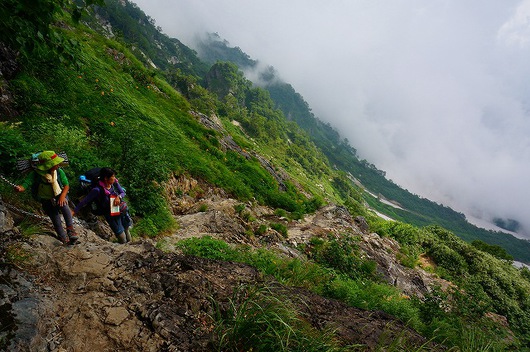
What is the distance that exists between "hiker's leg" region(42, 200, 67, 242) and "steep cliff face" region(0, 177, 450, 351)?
21cm

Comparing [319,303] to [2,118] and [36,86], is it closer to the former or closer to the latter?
[2,118]

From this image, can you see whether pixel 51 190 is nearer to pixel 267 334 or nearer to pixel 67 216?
pixel 67 216

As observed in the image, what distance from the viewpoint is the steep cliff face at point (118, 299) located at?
3.29 metres

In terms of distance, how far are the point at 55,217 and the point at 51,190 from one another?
51 cm

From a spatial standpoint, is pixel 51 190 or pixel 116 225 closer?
pixel 51 190

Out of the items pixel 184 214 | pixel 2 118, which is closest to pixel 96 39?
pixel 2 118

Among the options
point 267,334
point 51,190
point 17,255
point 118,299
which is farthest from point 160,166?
point 267,334

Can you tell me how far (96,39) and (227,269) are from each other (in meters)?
25.8

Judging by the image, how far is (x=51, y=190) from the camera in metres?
5.08

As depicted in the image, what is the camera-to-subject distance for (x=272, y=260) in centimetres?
814

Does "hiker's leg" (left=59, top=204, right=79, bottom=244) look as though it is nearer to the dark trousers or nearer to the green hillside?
the dark trousers

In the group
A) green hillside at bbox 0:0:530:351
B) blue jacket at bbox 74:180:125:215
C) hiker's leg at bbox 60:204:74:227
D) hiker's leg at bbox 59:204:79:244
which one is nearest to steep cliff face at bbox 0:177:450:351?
hiker's leg at bbox 59:204:79:244

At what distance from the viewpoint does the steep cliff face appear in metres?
3.29

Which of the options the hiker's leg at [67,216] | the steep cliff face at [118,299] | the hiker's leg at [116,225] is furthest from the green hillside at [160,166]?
the hiker's leg at [116,225]
